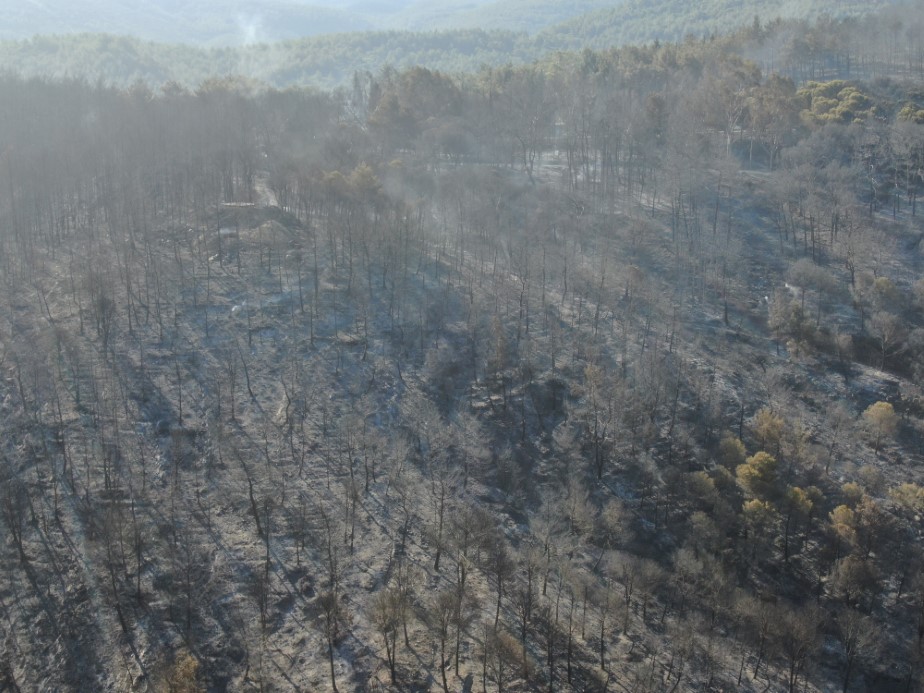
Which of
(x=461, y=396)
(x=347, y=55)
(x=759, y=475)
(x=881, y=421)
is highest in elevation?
(x=347, y=55)

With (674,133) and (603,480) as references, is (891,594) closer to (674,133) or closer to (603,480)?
(603,480)

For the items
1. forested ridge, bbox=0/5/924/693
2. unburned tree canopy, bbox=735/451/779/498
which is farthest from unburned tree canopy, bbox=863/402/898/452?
unburned tree canopy, bbox=735/451/779/498

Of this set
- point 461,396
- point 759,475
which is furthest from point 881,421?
point 461,396

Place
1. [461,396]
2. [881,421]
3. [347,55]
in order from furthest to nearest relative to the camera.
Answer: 1. [347,55]
2. [461,396]
3. [881,421]

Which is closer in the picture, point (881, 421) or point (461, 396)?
point (881, 421)

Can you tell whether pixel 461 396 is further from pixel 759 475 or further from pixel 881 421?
pixel 881 421

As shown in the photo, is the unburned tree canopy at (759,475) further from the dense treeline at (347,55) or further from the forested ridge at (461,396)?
the dense treeline at (347,55)

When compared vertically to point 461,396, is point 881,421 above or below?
below

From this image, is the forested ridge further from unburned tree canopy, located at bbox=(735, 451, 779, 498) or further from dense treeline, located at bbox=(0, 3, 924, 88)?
dense treeline, located at bbox=(0, 3, 924, 88)

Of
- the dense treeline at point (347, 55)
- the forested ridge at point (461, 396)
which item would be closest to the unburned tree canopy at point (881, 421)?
the forested ridge at point (461, 396)
